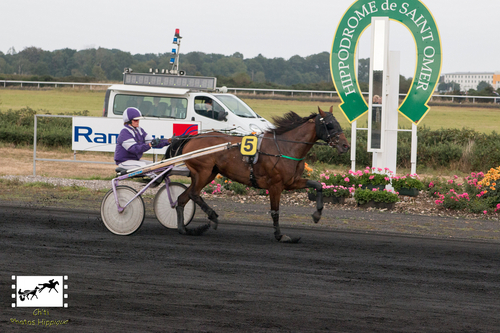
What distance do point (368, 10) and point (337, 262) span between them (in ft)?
21.8

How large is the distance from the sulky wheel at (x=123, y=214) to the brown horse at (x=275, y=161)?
532 mm

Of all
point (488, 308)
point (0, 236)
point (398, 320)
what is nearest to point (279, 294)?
point (398, 320)

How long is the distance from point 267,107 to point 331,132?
25087 millimetres

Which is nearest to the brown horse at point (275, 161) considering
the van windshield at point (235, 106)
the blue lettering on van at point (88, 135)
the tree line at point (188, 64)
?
the blue lettering on van at point (88, 135)

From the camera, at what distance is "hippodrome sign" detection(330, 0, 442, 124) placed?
11047mm

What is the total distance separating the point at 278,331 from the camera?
4.21m

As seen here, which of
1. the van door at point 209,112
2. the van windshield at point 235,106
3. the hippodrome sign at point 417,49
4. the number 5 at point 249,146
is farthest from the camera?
the van windshield at point 235,106

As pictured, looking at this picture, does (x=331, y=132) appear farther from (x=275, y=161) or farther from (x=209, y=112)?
(x=209, y=112)

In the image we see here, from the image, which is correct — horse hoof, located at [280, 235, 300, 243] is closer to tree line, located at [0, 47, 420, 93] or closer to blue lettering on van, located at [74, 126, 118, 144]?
blue lettering on van, located at [74, 126, 118, 144]

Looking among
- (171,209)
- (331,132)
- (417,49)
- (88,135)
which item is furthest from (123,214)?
(417,49)

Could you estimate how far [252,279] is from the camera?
18.1 feet

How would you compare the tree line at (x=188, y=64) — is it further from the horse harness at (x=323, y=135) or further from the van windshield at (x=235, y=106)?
the horse harness at (x=323, y=135)

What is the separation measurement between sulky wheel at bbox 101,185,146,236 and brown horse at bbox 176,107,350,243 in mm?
532

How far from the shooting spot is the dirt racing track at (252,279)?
4.44 m
